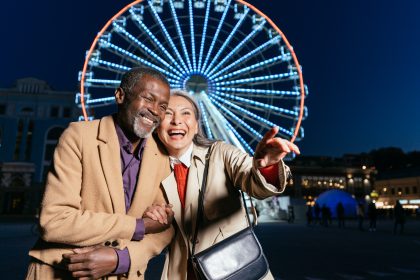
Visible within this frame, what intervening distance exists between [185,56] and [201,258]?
1821 centimetres

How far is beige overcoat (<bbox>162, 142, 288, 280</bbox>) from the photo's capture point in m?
2.22

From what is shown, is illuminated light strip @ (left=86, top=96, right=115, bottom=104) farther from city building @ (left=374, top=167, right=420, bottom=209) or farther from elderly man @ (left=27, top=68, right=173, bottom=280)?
city building @ (left=374, top=167, right=420, bottom=209)

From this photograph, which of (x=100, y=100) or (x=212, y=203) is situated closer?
(x=212, y=203)

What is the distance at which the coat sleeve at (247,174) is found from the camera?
6.80ft

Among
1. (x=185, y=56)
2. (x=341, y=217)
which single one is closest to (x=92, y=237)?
(x=185, y=56)

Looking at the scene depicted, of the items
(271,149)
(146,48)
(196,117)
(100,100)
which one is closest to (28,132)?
(100,100)

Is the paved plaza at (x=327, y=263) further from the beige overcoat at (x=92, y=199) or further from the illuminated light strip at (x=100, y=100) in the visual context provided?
the illuminated light strip at (x=100, y=100)

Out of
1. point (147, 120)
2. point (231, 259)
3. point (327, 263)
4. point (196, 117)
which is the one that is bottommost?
point (327, 263)

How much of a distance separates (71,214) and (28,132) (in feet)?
159

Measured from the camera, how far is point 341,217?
72.6ft

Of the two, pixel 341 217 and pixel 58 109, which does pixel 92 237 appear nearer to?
pixel 341 217

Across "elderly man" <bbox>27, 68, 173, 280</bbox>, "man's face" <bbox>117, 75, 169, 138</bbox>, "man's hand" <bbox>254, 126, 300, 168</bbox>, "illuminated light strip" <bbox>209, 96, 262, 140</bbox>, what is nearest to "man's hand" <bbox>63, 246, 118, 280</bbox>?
"elderly man" <bbox>27, 68, 173, 280</bbox>

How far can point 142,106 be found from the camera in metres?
2.00

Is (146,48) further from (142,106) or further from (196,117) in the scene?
(142,106)
